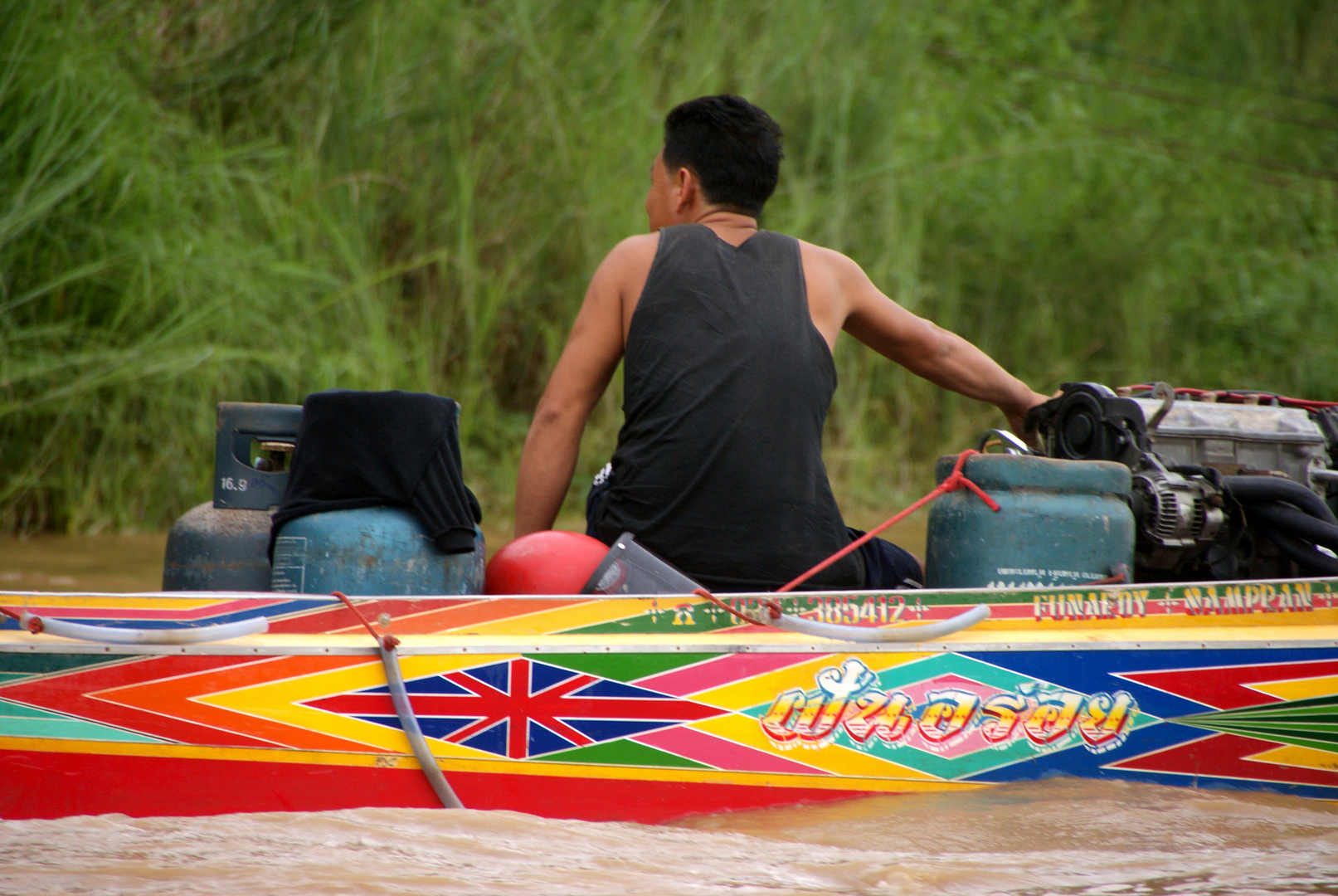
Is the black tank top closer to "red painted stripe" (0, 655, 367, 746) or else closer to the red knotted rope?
the red knotted rope

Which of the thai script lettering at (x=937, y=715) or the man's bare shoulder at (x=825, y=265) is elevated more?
the man's bare shoulder at (x=825, y=265)

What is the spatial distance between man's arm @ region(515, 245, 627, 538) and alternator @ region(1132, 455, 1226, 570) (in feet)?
3.71

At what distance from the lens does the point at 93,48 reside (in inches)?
204

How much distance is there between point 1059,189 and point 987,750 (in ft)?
22.2

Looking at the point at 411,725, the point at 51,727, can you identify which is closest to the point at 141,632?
the point at 51,727

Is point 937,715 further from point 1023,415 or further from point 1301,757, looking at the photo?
point 1023,415

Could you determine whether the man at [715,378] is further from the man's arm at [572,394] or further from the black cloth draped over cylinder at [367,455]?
the black cloth draped over cylinder at [367,455]

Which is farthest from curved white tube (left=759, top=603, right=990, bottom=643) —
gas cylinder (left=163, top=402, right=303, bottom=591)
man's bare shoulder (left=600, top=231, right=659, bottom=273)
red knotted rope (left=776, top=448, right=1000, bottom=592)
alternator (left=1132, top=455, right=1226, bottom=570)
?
gas cylinder (left=163, top=402, right=303, bottom=591)

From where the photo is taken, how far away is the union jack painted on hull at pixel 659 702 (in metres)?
2.02

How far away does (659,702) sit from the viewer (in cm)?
215

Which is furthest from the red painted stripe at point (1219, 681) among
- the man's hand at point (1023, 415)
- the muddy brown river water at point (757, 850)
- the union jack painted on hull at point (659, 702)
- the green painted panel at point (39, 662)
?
the green painted panel at point (39, 662)

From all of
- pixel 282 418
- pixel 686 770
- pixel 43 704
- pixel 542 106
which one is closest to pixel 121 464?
A: pixel 542 106

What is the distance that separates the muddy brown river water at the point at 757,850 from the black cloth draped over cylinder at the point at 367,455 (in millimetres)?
547

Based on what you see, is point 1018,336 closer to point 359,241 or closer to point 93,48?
point 359,241
